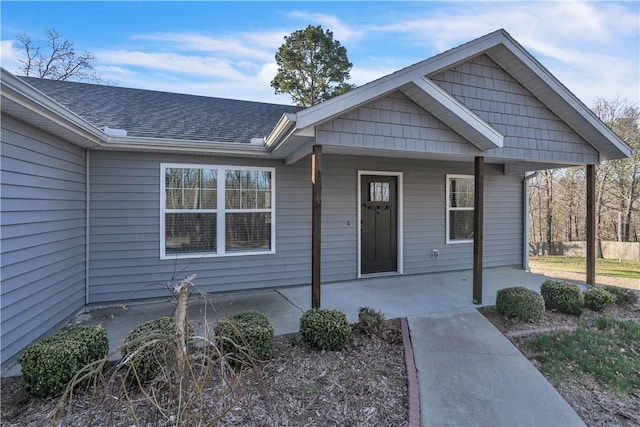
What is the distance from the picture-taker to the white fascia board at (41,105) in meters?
2.77

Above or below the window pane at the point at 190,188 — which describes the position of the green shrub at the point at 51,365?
below

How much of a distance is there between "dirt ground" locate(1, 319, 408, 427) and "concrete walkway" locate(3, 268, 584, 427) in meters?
0.30

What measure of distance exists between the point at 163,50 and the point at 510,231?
11.9m

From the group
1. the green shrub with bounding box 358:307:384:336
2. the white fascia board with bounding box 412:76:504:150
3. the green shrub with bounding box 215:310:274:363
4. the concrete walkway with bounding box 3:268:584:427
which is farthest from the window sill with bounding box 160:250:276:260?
the white fascia board with bounding box 412:76:504:150

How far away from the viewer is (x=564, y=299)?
192 inches

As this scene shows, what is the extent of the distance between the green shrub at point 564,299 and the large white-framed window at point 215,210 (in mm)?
4699

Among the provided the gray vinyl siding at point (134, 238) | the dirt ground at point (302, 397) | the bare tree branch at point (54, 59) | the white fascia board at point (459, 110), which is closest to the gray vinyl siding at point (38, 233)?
the gray vinyl siding at point (134, 238)

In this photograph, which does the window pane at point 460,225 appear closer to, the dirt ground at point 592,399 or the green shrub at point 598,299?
the green shrub at point 598,299

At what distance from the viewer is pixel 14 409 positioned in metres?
2.65

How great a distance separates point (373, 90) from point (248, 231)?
3.38m

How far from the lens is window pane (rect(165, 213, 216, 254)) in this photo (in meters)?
5.59

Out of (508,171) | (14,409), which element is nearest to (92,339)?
(14,409)

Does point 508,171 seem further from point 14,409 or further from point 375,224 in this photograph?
point 14,409

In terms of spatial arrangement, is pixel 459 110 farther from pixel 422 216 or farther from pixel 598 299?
pixel 598 299
